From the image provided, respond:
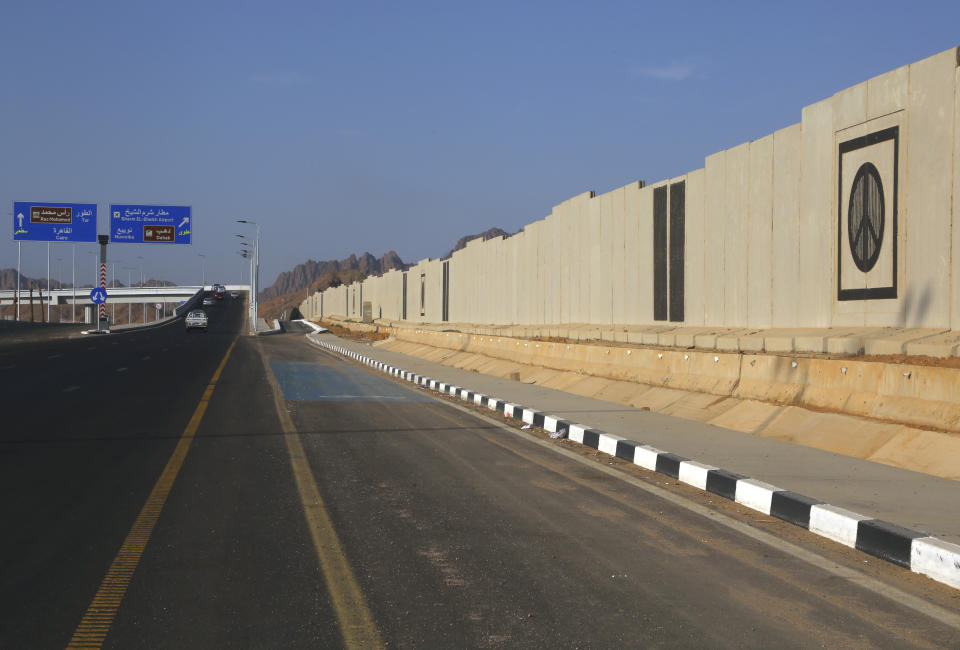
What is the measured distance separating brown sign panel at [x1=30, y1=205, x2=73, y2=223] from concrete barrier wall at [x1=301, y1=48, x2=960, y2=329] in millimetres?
39733

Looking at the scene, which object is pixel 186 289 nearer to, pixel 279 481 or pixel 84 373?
pixel 84 373

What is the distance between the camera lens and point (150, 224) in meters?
58.2

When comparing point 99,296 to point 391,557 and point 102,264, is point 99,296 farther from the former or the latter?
point 391,557

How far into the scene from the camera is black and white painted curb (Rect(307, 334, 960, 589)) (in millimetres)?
5438

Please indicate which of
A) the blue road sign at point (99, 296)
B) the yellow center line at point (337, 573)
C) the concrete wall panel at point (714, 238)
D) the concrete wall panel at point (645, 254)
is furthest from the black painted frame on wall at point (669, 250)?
the blue road sign at point (99, 296)

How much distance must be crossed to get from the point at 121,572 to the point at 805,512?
4974 millimetres

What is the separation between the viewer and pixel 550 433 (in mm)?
12516

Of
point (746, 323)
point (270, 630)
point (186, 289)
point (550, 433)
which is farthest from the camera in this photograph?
point (186, 289)

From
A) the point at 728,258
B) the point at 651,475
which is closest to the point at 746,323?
the point at 728,258

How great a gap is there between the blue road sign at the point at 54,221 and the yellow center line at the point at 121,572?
164 ft

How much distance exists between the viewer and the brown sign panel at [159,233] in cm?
5822

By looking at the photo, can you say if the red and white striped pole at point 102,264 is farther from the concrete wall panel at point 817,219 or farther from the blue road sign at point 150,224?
the concrete wall panel at point 817,219

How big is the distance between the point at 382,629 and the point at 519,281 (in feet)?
99.4

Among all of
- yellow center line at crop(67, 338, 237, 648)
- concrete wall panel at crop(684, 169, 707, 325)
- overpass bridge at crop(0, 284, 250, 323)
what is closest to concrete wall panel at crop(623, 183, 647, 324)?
concrete wall panel at crop(684, 169, 707, 325)
